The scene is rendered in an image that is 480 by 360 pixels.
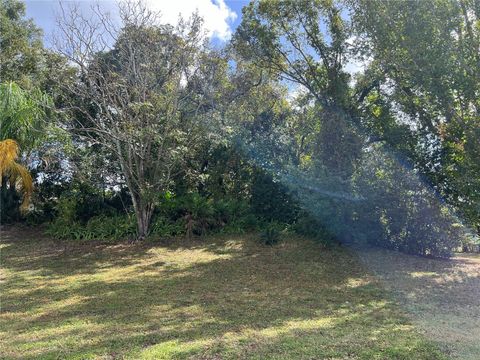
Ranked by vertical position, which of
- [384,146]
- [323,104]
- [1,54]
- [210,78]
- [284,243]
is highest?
[1,54]

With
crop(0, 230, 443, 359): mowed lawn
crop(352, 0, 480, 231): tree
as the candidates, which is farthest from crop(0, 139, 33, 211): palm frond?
crop(352, 0, 480, 231): tree

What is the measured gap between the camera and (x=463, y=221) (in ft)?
29.0

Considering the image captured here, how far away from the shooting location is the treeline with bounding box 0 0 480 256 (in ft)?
25.8

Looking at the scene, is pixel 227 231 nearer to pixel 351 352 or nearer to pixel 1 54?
pixel 351 352

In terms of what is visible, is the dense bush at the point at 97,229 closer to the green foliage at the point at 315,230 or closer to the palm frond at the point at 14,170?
the palm frond at the point at 14,170

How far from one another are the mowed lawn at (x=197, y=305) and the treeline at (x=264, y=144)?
1404 mm

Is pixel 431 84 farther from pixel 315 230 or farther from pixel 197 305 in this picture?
pixel 197 305

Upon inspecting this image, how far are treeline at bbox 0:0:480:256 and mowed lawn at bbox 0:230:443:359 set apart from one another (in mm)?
1404

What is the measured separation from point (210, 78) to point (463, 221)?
24.7ft

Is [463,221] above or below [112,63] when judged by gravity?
below

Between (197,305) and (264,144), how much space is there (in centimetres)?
736

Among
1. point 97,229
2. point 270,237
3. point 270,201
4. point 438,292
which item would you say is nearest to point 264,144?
point 270,201

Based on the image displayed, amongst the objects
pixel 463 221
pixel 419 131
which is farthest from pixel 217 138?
pixel 463 221

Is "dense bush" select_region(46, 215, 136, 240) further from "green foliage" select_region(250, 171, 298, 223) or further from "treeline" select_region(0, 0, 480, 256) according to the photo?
"green foliage" select_region(250, 171, 298, 223)
